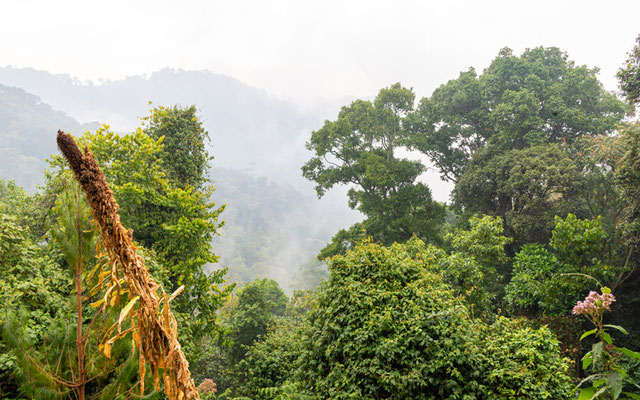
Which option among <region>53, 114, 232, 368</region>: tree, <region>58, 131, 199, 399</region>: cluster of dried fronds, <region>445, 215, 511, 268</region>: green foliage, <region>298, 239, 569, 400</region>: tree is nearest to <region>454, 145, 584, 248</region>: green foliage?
<region>445, 215, 511, 268</region>: green foliage

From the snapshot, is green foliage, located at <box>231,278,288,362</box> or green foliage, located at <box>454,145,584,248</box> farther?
green foliage, located at <box>231,278,288,362</box>

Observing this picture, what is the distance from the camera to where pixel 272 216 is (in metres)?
109

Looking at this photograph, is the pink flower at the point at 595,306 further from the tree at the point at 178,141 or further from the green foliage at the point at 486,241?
the tree at the point at 178,141

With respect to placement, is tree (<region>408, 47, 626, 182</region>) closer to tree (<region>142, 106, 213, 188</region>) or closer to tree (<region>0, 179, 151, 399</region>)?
tree (<region>142, 106, 213, 188</region>)

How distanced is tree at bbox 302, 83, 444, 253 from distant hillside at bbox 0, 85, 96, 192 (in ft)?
260

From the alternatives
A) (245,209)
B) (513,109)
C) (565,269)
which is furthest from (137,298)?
(245,209)

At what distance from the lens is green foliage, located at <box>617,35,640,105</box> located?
8.07 m

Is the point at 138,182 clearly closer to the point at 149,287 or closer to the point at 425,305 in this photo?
the point at 425,305

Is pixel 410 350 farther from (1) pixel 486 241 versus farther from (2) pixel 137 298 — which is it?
(1) pixel 486 241

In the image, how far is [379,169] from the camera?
15.6 m

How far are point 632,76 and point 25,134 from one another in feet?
412

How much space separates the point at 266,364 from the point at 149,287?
8030mm

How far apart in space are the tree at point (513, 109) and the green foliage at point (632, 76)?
4996 millimetres

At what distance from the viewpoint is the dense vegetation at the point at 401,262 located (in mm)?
2793
